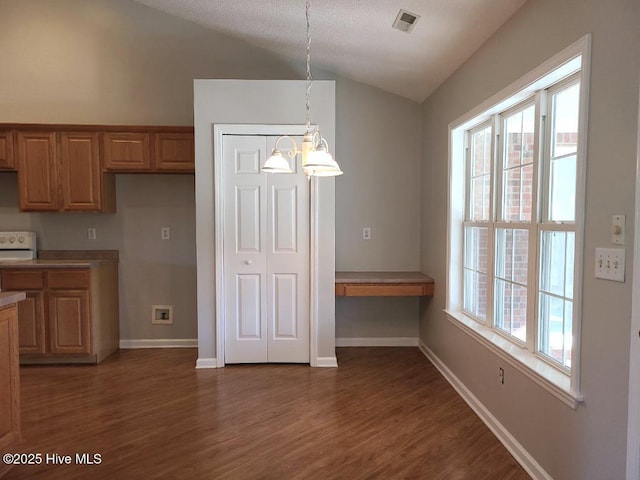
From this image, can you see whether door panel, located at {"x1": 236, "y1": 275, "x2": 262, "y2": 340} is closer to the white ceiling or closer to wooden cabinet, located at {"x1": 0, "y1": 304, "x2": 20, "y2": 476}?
wooden cabinet, located at {"x1": 0, "y1": 304, "x2": 20, "y2": 476}

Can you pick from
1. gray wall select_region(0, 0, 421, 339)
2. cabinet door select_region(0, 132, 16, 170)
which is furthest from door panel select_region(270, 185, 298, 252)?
cabinet door select_region(0, 132, 16, 170)

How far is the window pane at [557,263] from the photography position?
1905 millimetres

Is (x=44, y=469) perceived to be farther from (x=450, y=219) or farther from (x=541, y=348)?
(x=450, y=219)

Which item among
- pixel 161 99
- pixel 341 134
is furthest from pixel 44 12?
pixel 341 134

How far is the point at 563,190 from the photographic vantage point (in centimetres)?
196

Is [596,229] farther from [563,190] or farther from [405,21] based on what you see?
[405,21]

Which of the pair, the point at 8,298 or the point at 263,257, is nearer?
the point at 8,298

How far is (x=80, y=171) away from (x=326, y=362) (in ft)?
9.59

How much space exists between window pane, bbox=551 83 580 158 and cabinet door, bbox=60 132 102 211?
3.73 m

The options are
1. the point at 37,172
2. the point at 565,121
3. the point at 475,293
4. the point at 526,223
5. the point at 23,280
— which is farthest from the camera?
the point at 37,172

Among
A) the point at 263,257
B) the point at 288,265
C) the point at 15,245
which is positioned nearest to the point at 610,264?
the point at 288,265

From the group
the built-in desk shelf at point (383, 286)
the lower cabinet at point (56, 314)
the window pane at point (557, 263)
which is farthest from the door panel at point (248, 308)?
the window pane at point (557, 263)

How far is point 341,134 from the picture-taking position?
405 cm

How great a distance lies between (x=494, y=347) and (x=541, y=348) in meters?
0.29
